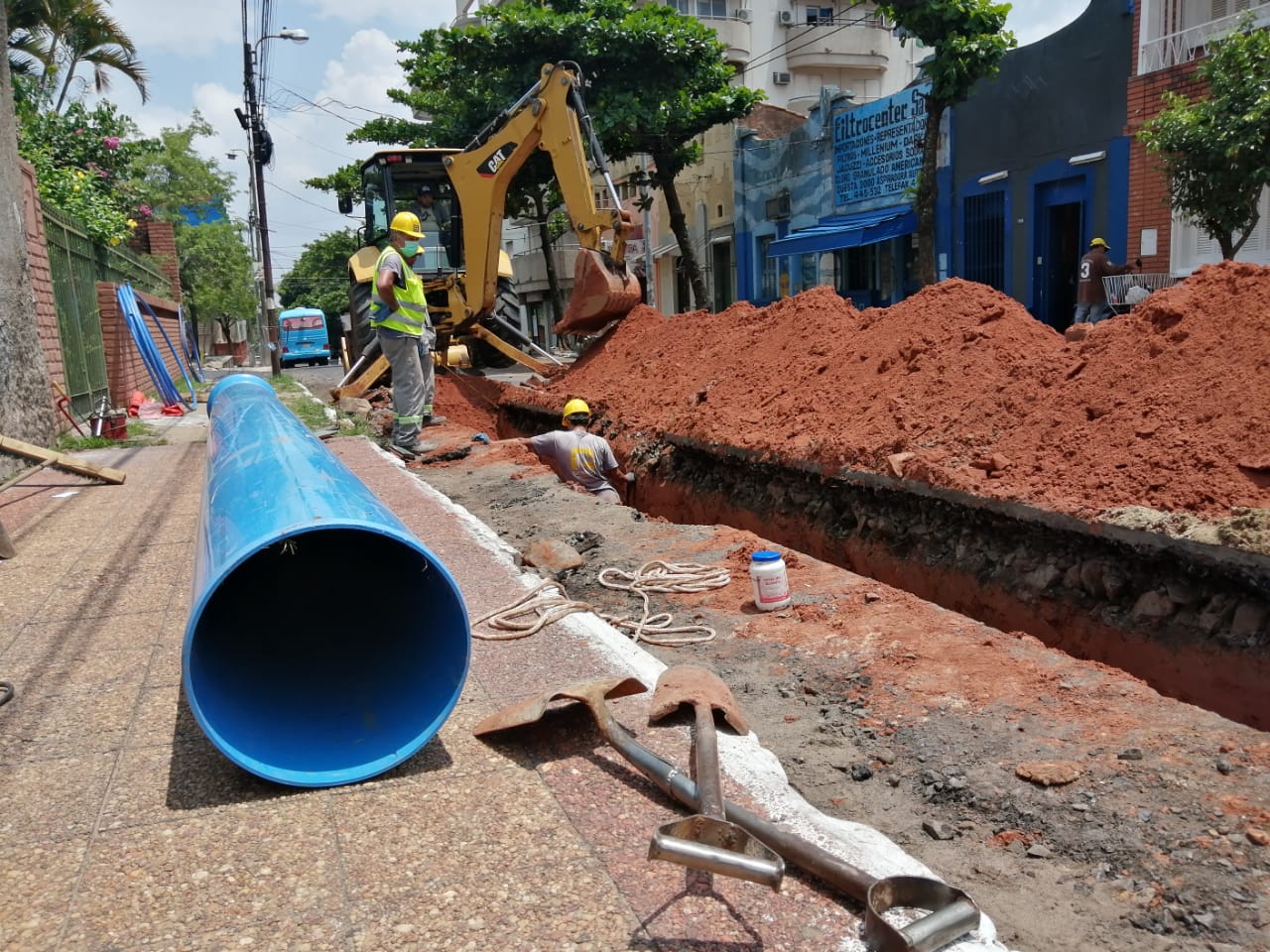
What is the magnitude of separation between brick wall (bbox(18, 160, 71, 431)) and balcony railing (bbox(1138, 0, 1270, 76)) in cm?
1548

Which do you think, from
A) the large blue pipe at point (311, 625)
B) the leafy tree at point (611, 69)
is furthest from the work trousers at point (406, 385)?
the leafy tree at point (611, 69)

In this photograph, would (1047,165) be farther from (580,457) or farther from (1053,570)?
(1053,570)

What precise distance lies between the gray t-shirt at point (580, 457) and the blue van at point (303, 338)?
37.5 m

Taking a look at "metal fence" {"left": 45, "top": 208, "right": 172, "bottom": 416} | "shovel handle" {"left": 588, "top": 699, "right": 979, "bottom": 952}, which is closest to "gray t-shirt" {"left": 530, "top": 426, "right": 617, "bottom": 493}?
"shovel handle" {"left": 588, "top": 699, "right": 979, "bottom": 952}

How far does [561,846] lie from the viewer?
107 inches

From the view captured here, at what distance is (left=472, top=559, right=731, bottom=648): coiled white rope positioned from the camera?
4.70m

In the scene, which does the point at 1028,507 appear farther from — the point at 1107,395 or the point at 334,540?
the point at 334,540

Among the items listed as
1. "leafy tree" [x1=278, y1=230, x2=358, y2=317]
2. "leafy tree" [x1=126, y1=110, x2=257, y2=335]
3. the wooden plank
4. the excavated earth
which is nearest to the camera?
the excavated earth

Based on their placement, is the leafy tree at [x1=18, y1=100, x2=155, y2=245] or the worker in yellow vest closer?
the worker in yellow vest

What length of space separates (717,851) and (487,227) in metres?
12.5

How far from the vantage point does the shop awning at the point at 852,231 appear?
71.3 ft

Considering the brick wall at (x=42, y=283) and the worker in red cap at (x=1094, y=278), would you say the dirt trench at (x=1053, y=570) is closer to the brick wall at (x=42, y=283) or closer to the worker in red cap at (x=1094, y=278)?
the worker in red cap at (x=1094, y=278)

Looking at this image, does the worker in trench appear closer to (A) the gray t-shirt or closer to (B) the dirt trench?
(A) the gray t-shirt

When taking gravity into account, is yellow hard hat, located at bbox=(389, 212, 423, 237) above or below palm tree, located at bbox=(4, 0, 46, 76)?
below
